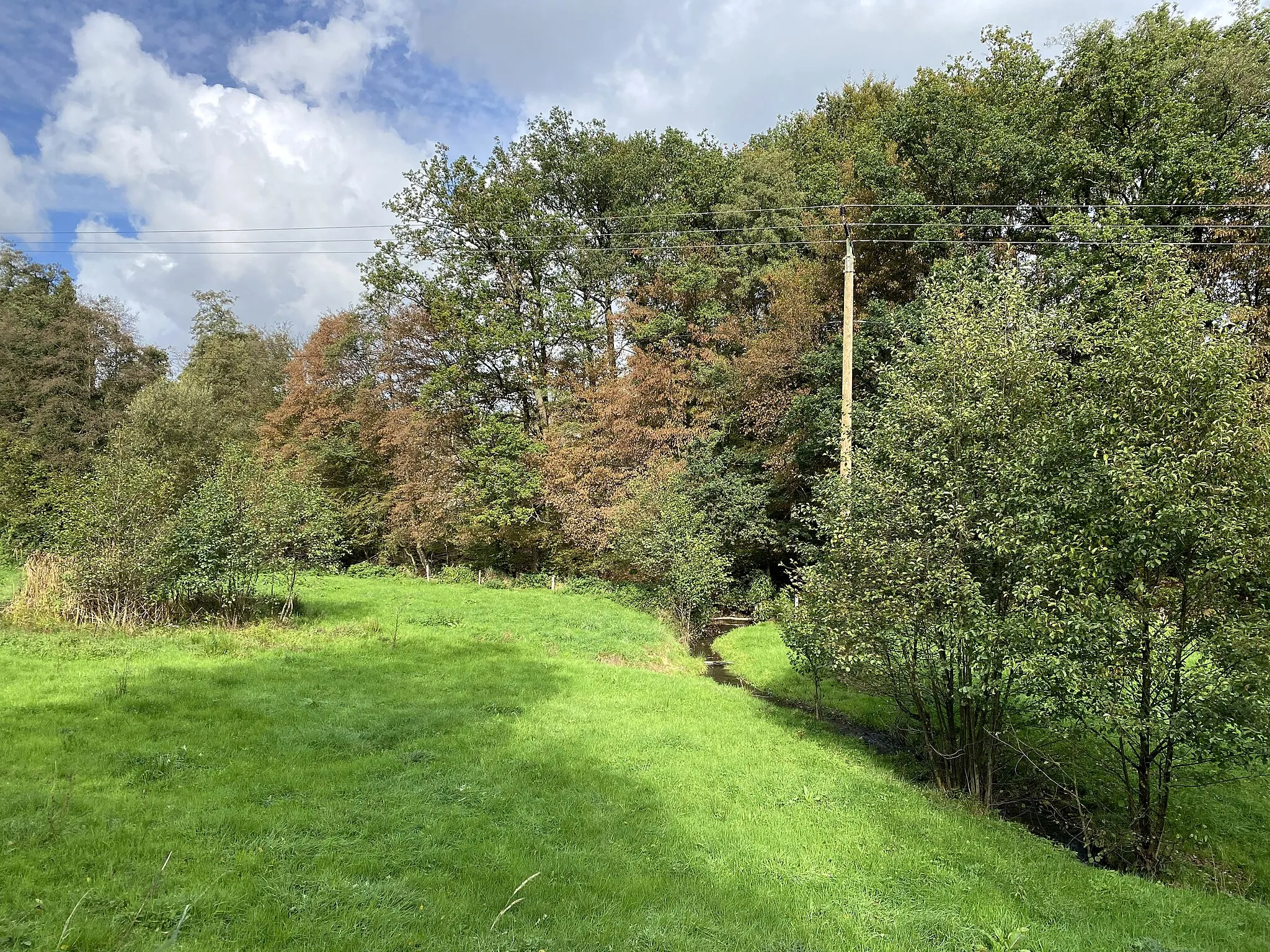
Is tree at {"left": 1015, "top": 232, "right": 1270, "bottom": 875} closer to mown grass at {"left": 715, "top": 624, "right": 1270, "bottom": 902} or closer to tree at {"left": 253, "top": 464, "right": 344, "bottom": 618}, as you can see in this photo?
mown grass at {"left": 715, "top": 624, "right": 1270, "bottom": 902}

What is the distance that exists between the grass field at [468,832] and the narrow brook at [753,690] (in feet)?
4.46

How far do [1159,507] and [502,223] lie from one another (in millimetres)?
31726

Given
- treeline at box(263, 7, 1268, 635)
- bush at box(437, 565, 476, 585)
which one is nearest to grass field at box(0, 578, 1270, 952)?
treeline at box(263, 7, 1268, 635)

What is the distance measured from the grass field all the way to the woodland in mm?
2279

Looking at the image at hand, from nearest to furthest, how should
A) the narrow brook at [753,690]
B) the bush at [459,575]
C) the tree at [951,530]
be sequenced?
1. the tree at [951,530]
2. the narrow brook at [753,690]
3. the bush at [459,575]

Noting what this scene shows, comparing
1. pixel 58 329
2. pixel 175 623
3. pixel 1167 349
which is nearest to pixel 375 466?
pixel 58 329

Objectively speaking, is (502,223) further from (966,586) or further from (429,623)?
(966,586)

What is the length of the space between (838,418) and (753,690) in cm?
1058

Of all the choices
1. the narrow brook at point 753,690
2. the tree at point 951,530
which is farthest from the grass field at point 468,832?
the tree at point 951,530

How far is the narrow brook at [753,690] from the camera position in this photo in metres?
13.4

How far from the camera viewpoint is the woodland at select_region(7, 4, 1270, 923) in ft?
26.1

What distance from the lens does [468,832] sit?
7.11m

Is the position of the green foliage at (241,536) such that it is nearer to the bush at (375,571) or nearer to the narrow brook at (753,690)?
the narrow brook at (753,690)

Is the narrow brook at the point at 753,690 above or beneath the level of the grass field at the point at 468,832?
beneath
